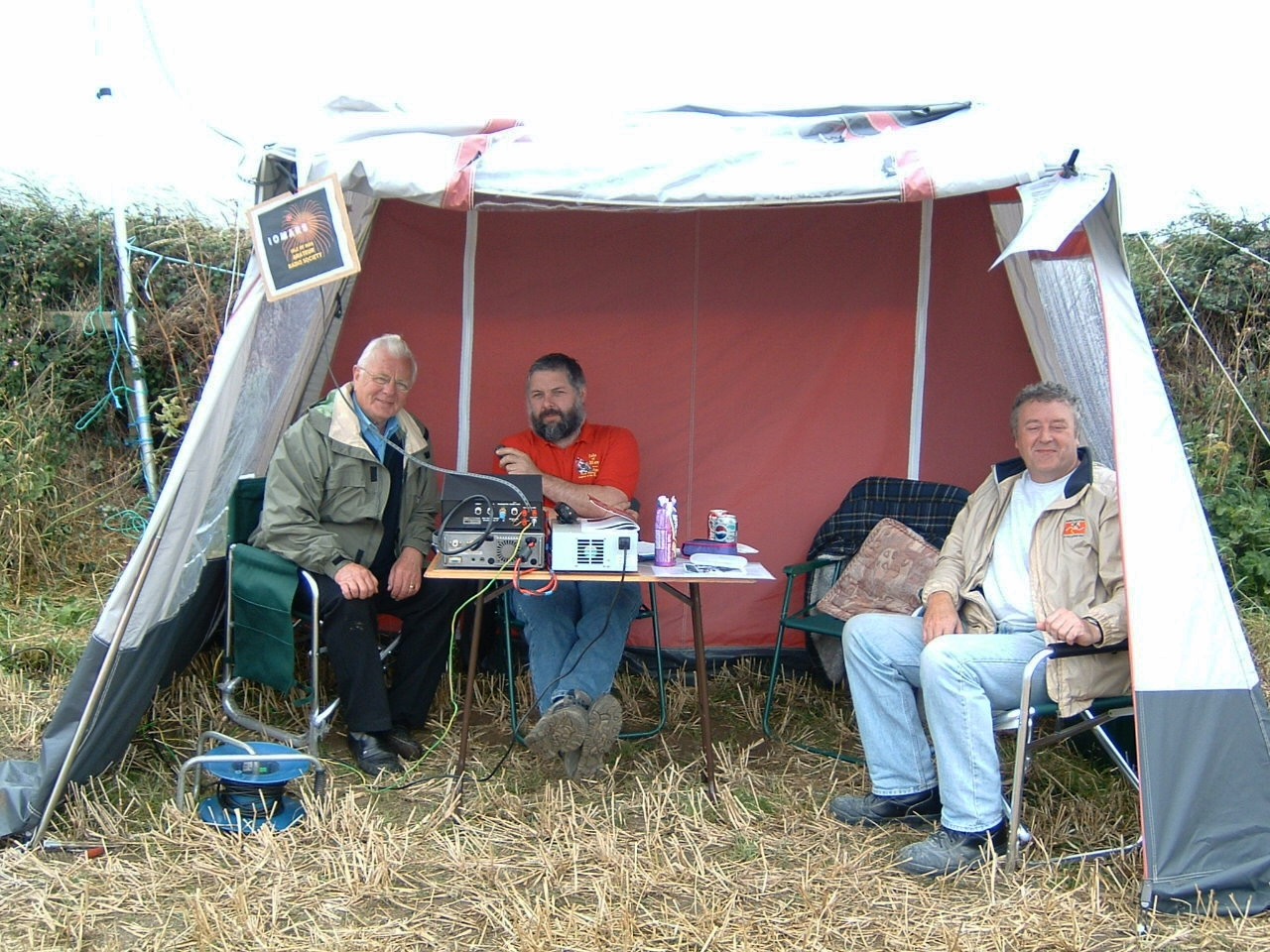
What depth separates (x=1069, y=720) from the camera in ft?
9.50

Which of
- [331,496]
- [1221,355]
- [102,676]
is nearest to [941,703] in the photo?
[331,496]

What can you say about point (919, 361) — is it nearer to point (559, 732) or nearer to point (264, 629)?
point (559, 732)

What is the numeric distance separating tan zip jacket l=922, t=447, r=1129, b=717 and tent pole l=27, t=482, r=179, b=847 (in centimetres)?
209

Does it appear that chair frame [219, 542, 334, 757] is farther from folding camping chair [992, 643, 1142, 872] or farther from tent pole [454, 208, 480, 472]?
folding camping chair [992, 643, 1142, 872]

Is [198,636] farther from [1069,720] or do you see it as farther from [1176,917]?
[1176,917]

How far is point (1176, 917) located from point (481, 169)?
2429 millimetres

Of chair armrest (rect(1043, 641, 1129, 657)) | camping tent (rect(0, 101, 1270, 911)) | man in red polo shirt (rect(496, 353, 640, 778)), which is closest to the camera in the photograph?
camping tent (rect(0, 101, 1270, 911))

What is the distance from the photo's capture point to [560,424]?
12.6 ft

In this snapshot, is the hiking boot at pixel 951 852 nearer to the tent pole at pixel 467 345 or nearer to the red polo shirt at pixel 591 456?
the red polo shirt at pixel 591 456

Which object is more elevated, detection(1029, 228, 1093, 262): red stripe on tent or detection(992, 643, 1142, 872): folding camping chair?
detection(1029, 228, 1093, 262): red stripe on tent

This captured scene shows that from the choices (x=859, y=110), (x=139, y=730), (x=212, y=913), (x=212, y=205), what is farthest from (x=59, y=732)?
(x=212, y=205)

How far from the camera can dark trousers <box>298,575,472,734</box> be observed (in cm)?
326

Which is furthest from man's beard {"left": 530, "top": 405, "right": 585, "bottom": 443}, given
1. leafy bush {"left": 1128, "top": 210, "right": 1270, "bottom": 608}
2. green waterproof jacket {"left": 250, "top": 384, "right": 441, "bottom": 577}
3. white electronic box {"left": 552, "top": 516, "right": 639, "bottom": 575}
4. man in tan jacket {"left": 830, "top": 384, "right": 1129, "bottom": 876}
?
leafy bush {"left": 1128, "top": 210, "right": 1270, "bottom": 608}

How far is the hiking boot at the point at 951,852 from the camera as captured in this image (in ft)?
8.59
